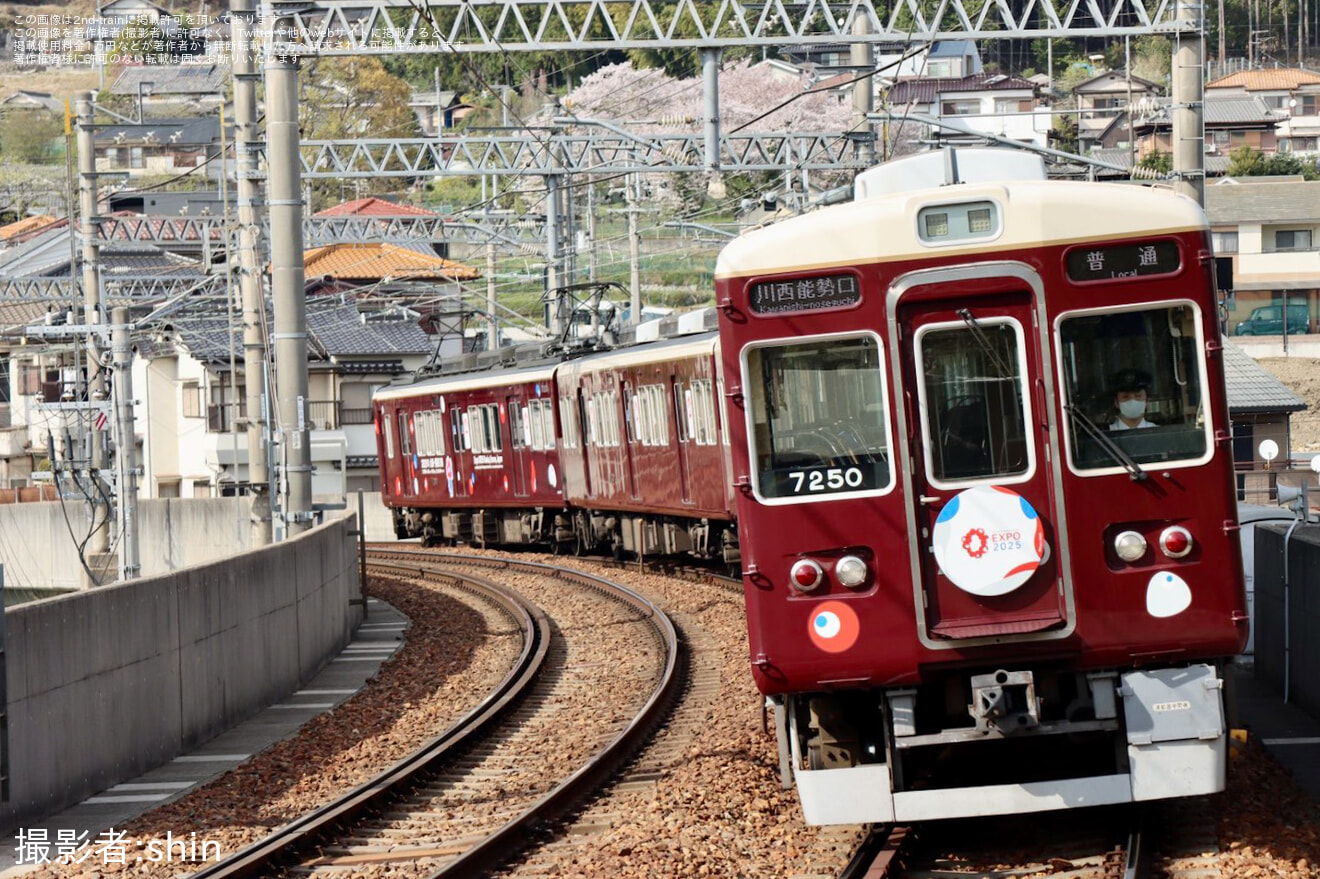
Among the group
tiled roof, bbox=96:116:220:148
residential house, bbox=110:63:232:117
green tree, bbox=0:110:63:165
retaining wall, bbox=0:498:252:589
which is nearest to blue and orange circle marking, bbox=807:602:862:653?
retaining wall, bbox=0:498:252:589

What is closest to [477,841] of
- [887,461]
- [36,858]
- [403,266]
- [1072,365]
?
[36,858]

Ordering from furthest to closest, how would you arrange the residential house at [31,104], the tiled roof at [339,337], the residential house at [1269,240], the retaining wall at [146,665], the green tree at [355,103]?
the residential house at [31,104]
the green tree at [355,103]
the residential house at [1269,240]
the tiled roof at [339,337]
the retaining wall at [146,665]

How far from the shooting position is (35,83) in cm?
13900

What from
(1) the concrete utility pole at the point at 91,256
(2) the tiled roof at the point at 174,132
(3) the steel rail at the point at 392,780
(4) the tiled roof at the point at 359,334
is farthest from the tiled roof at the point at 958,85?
(3) the steel rail at the point at 392,780

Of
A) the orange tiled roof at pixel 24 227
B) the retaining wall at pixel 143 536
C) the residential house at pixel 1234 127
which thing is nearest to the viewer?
the retaining wall at pixel 143 536

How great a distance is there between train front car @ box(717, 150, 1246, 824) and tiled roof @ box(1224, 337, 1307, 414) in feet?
84.4

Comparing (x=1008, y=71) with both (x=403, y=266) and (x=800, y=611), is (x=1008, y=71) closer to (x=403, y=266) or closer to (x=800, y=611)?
(x=403, y=266)

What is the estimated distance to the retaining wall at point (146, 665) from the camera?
8.85m

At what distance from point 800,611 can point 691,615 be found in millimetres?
10369

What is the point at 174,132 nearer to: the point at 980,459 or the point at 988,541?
the point at 980,459

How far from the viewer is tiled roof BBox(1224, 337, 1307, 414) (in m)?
32.2

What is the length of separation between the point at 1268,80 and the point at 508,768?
2595 inches

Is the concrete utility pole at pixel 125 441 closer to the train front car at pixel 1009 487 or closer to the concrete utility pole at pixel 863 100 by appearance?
the concrete utility pole at pixel 863 100

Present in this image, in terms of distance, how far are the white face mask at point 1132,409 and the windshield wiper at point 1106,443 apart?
12 centimetres
